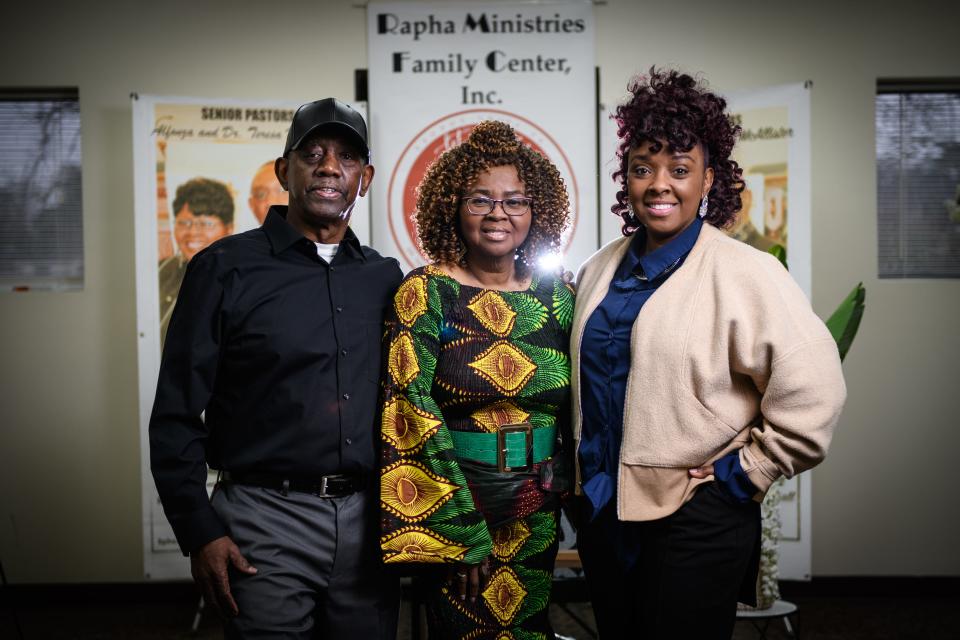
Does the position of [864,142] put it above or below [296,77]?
below

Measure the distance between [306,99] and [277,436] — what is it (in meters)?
2.31

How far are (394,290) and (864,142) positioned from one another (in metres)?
2.79

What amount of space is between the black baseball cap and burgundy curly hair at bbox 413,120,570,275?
20 cm

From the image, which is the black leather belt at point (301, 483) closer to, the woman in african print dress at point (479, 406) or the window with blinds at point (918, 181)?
the woman in african print dress at point (479, 406)

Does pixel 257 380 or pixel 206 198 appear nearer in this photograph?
pixel 257 380

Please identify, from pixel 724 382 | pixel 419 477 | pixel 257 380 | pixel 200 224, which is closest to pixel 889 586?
pixel 724 382

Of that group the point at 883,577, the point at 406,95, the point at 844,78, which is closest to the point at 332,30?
the point at 406,95

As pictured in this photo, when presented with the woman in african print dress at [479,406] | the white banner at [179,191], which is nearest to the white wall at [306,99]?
the white banner at [179,191]

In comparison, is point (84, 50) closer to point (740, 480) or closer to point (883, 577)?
point (740, 480)

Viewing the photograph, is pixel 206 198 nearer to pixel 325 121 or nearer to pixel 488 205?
pixel 325 121

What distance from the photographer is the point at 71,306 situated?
361cm

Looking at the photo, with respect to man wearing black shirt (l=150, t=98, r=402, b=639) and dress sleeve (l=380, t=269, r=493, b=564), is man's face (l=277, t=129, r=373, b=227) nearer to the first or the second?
man wearing black shirt (l=150, t=98, r=402, b=639)

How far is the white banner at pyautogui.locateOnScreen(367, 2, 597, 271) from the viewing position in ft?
11.2

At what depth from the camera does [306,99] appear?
11.7ft
